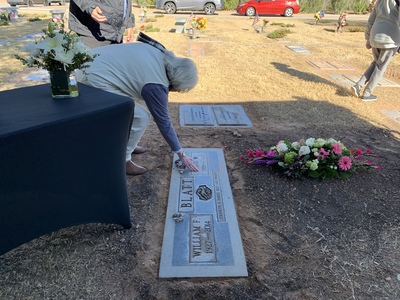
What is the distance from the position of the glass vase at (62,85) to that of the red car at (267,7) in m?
16.4

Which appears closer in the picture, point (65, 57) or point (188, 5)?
point (65, 57)

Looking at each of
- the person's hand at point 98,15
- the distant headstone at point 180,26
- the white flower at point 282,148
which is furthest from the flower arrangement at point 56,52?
the distant headstone at point 180,26

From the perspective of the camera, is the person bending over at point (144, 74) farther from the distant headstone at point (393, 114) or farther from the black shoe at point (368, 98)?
the black shoe at point (368, 98)

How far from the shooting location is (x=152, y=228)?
227 centimetres

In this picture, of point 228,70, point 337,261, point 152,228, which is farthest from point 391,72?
point 152,228

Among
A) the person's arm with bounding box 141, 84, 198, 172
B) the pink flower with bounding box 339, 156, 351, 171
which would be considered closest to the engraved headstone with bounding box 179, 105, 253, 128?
the pink flower with bounding box 339, 156, 351, 171

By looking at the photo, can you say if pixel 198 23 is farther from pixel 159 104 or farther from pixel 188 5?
pixel 159 104

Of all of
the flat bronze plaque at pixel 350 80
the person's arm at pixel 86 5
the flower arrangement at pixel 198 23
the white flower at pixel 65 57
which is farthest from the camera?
the flower arrangement at pixel 198 23

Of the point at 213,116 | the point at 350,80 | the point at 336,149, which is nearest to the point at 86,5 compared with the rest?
the point at 213,116

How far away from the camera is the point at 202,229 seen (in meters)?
2.20

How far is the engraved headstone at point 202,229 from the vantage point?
192cm

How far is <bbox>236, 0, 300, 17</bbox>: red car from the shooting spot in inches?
648

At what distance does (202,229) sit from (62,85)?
1216 mm

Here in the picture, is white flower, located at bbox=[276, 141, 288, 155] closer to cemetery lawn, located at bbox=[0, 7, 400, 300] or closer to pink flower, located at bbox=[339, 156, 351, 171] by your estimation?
cemetery lawn, located at bbox=[0, 7, 400, 300]
